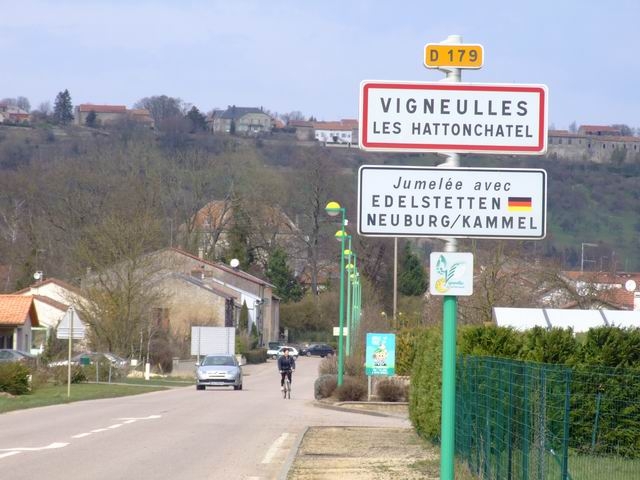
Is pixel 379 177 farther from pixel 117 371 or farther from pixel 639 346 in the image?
pixel 117 371

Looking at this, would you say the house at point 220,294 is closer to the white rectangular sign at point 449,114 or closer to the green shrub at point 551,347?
the green shrub at point 551,347

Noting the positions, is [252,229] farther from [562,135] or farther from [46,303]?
[562,135]

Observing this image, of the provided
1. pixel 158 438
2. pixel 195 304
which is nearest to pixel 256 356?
pixel 195 304

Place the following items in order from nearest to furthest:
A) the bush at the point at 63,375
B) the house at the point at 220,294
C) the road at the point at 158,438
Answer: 1. the road at the point at 158,438
2. the bush at the point at 63,375
3. the house at the point at 220,294

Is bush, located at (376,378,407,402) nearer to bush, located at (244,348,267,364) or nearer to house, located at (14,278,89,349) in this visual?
house, located at (14,278,89,349)

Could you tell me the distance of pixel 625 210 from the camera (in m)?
84.6

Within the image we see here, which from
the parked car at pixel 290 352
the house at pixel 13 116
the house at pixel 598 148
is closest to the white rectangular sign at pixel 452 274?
the parked car at pixel 290 352

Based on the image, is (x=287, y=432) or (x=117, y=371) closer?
(x=287, y=432)

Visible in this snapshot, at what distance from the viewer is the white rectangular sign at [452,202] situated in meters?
7.75

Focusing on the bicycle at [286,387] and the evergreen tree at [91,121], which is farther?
the evergreen tree at [91,121]

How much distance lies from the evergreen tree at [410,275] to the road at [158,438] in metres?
60.3

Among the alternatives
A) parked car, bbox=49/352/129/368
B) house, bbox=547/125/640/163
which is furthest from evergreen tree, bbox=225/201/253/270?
parked car, bbox=49/352/129/368

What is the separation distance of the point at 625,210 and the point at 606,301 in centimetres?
3869

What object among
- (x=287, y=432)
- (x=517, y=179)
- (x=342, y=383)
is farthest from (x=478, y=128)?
(x=342, y=383)
